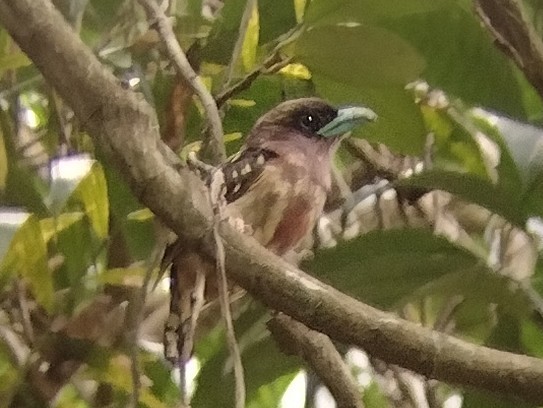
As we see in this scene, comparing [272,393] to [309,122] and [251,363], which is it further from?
[309,122]

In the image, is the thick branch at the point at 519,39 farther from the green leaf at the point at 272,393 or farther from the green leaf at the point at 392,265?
the green leaf at the point at 272,393

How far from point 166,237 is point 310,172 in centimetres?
25

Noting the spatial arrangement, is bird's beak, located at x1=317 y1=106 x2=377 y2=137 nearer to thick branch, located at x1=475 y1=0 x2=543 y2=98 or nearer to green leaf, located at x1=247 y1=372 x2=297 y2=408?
thick branch, located at x1=475 y1=0 x2=543 y2=98

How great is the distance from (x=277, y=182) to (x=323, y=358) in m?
0.18

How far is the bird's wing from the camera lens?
91 centimetres

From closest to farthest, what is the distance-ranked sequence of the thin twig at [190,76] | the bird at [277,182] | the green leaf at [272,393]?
the thin twig at [190,76] < the bird at [277,182] < the green leaf at [272,393]

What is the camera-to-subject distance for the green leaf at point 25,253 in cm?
89

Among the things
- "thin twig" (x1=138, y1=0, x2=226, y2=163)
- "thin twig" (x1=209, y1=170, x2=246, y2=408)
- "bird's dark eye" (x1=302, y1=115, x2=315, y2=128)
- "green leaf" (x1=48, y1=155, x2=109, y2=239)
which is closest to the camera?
"thin twig" (x1=209, y1=170, x2=246, y2=408)

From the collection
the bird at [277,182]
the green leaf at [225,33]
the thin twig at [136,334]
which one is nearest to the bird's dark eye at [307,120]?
the bird at [277,182]

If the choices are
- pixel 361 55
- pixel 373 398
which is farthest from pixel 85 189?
pixel 373 398

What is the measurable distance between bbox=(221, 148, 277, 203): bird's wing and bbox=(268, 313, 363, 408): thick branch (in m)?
0.12

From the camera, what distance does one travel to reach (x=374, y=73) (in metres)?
0.88

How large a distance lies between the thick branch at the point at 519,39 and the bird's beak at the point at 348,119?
14 centimetres

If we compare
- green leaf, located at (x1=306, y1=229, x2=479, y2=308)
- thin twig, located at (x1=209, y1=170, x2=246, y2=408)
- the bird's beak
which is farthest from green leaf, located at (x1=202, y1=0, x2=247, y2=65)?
thin twig, located at (x1=209, y1=170, x2=246, y2=408)
